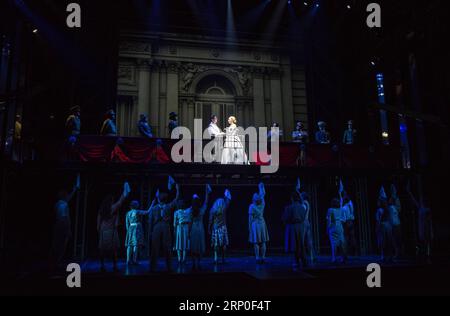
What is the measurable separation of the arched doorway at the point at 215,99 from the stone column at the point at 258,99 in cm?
101

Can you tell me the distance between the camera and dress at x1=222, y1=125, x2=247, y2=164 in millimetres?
11312

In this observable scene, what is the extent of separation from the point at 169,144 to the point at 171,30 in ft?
25.5

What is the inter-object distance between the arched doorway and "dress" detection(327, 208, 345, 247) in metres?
8.36

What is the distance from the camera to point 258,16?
55.2ft

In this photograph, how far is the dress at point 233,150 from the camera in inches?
445

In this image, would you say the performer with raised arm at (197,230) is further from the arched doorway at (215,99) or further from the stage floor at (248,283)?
the arched doorway at (215,99)

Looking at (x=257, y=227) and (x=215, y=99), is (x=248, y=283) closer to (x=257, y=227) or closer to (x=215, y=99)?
(x=257, y=227)

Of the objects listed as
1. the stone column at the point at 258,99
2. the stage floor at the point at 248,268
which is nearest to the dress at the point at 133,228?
the stage floor at the point at 248,268

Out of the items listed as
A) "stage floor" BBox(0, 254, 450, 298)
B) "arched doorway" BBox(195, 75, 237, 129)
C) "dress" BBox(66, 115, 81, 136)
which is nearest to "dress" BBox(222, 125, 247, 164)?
"stage floor" BBox(0, 254, 450, 298)

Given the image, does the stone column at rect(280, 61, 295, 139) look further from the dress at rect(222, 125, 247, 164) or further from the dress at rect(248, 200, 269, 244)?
the dress at rect(248, 200, 269, 244)

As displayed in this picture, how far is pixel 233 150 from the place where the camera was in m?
11.4

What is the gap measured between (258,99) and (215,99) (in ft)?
6.79

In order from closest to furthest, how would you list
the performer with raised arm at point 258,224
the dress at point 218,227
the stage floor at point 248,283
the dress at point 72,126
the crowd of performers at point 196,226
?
the stage floor at point 248,283 → the crowd of performers at point 196,226 → the dress at point 218,227 → the performer with raised arm at point 258,224 → the dress at point 72,126

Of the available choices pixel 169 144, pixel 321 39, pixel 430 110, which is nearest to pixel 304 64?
pixel 321 39
